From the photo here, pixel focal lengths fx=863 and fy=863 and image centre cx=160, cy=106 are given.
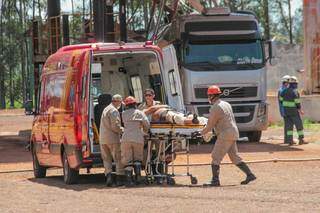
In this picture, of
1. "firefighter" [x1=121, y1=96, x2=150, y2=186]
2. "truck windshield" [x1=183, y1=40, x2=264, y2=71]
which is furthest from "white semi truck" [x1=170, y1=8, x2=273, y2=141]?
"firefighter" [x1=121, y1=96, x2=150, y2=186]

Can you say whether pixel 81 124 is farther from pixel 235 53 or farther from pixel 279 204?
pixel 235 53

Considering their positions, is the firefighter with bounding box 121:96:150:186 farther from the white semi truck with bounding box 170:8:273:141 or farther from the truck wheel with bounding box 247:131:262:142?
the truck wheel with bounding box 247:131:262:142

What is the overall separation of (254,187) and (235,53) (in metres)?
11.3

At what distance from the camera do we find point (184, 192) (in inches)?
545

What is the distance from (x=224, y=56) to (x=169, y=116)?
10.7 meters

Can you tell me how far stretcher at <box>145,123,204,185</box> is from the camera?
14828 mm

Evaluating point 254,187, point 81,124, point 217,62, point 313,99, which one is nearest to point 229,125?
point 254,187

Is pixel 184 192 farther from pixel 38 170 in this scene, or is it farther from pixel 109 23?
pixel 109 23

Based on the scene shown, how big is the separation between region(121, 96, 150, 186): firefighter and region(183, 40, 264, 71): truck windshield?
32.8 feet

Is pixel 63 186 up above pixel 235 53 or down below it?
below

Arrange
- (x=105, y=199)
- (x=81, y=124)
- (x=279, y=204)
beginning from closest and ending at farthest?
(x=279, y=204) < (x=105, y=199) < (x=81, y=124)

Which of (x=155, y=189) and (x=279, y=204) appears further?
(x=155, y=189)

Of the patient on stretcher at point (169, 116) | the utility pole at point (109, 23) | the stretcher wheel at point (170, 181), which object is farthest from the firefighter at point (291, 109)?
the stretcher wheel at point (170, 181)

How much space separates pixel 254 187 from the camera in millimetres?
14375
